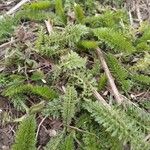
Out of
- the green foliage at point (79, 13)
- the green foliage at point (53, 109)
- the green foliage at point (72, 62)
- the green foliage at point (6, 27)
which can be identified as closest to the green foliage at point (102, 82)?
the green foliage at point (72, 62)

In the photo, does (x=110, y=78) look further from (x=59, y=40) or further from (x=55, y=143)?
(x=55, y=143)

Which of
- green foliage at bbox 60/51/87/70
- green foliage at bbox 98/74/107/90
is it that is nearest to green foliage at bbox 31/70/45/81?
green foliage at bbox 60/51/87/70

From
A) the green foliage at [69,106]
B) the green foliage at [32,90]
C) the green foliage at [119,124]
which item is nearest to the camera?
the green foliage at [119,124]

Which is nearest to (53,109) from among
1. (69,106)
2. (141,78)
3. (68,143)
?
(69,106)

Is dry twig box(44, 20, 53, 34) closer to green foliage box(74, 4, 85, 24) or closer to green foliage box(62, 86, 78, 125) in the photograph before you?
green foliage box(74, 4, 85, 24)

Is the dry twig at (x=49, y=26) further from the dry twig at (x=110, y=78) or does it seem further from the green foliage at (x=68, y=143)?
the green foliage at (x=68, y=143)
